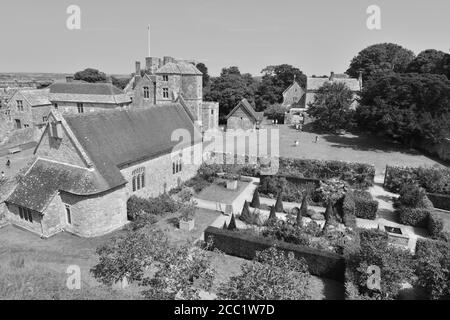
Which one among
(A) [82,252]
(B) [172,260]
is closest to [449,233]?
(B) [172,260]

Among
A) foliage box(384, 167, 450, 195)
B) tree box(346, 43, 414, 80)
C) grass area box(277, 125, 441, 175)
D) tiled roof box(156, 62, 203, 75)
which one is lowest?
foliage box(384, 167, 450, 195)

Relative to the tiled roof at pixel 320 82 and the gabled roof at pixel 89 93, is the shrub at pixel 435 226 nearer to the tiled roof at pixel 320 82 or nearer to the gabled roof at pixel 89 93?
the gabled roof at pixel 89 93

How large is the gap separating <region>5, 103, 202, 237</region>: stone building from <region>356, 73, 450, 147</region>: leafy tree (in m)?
34.8

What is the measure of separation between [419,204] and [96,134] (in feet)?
88.3

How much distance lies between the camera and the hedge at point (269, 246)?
18089 mm

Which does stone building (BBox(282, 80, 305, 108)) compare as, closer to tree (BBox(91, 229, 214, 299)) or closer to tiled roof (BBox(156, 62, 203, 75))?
tiled roof (BBox(156, 62, 203, 75))

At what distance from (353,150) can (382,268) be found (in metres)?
35.8

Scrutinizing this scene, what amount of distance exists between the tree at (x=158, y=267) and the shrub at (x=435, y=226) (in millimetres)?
17475

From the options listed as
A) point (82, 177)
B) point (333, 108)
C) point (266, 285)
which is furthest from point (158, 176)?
point (333, 108)

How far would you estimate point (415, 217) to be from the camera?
83.5 feet

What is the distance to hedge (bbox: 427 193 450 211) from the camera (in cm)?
2842

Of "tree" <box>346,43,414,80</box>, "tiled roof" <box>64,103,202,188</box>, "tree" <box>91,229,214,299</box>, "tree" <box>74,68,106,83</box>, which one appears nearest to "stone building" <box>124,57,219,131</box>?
"tiled roof" <box>64,103,202,188</box>
